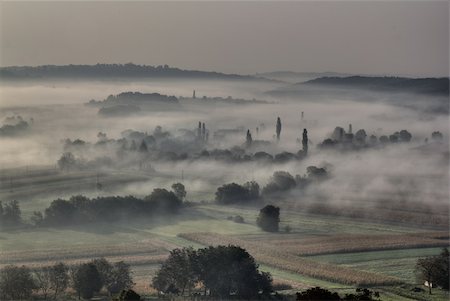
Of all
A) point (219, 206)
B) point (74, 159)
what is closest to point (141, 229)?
point (219, 206)

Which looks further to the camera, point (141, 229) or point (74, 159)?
point (74, 159)

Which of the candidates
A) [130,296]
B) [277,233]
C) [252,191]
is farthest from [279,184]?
[130,296]

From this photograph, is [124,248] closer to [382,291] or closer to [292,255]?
[292,255]

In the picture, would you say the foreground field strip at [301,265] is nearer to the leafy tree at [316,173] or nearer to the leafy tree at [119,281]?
the leafy tree at [119,281]

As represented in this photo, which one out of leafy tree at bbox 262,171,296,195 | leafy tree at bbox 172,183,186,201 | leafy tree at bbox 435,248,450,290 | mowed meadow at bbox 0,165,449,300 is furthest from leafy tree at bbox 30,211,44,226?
leafy tree at bbox 435,248,450,290

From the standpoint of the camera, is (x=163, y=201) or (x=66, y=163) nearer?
(x=163, y=201)

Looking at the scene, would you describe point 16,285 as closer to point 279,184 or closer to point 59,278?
point 59,278
